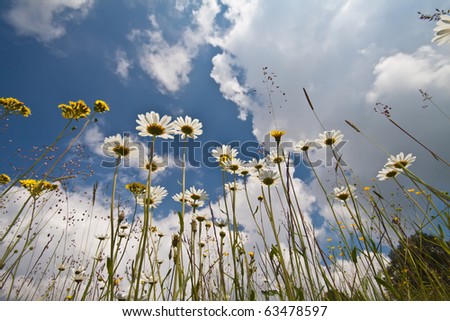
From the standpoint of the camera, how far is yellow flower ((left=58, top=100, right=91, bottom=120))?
7.79 feet

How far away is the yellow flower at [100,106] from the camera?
249 centimetres

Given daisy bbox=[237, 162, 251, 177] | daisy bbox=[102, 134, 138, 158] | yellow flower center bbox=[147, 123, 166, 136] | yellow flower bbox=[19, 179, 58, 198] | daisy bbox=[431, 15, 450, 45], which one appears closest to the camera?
daisy bbox=[431, 15, 450, 45]

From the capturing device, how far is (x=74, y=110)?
2393 millimetres

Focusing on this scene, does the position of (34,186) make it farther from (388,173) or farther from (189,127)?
(388,173)

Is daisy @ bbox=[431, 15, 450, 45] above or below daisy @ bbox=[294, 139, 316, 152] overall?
below

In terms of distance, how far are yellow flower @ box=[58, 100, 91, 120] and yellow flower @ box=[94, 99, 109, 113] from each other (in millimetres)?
94

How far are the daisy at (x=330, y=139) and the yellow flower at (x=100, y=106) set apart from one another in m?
2.09

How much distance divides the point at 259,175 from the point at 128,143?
115 centimetres

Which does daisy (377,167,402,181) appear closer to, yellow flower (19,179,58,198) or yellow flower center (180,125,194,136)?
yellow flower center (180,125,194,136)

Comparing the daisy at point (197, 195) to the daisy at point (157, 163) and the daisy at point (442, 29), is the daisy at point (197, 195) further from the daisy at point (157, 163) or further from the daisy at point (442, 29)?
the daisy at point (442, 29)

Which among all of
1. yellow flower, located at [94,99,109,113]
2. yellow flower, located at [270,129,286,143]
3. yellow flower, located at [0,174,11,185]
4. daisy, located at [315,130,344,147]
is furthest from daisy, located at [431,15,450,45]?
yellow flower, located at [0,174,11,185]

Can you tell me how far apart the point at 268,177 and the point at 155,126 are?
107 cm

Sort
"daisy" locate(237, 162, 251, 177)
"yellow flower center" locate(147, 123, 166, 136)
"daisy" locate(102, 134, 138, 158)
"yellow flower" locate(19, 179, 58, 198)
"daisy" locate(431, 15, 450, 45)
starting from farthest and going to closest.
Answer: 1. "daisy" locate(237, 162, 251, 177)
2. "yellow flower" locate(19, 179, 58, 198)
3. "yellow flower center" locate(147, 123, 166, 136)
4. "daisy" locate(102, 134, 138, 158)
5. "daisy" locate(431, 15, 450, 45)
